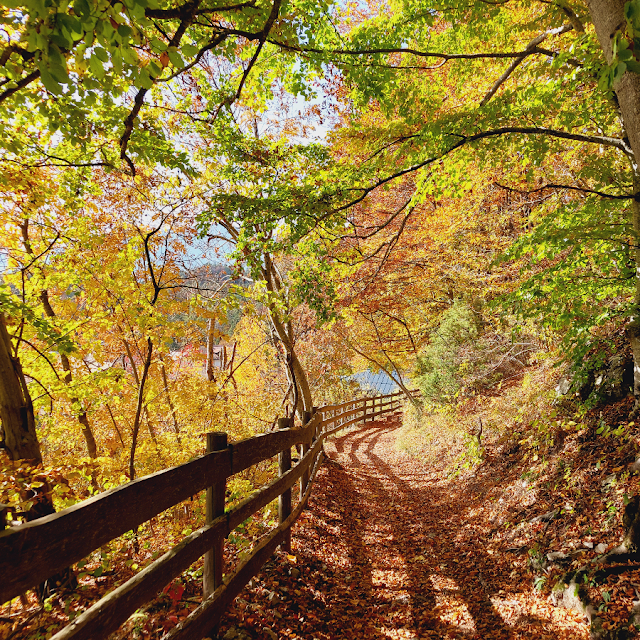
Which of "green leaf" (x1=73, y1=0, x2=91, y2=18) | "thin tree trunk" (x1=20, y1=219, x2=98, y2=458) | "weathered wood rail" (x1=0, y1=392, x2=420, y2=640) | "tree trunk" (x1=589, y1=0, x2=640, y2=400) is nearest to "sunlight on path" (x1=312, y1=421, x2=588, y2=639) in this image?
"weathered wood rail" (x1=0, y1=392, x2=420, y2=640)

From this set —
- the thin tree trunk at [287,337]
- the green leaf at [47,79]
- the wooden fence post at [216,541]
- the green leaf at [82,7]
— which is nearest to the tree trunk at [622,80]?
the green leaf at [82,7]

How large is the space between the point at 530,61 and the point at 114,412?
42.7 ft

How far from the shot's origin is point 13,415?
4.23 m

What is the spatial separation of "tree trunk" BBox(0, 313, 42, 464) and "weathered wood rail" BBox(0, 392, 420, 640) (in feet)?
9.03

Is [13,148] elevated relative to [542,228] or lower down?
elevated

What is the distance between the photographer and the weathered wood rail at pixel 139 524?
63.6 inches

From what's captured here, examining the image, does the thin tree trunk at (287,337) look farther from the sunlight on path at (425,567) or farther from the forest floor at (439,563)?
the forest floor at (439,563)

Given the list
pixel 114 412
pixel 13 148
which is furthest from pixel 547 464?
pixel 114 412

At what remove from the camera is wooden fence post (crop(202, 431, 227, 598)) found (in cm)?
295

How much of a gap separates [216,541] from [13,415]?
308cm

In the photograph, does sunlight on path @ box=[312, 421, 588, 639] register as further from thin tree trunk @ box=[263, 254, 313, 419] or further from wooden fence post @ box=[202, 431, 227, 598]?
thin tree trunk @ box=[263, 254, 313, 419]

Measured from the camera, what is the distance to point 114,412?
35.5 ft

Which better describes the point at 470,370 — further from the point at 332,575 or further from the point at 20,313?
the point at 20,313

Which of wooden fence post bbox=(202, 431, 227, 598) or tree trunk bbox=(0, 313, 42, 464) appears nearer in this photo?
wooden fence post bbox=(202, 431, 227, 598)
